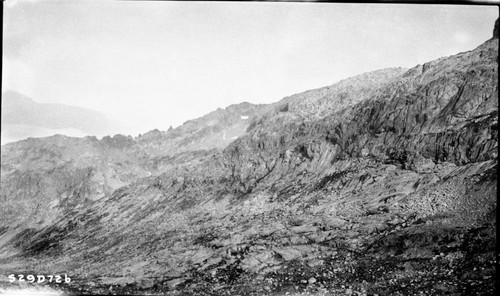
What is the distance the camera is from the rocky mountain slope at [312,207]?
11.2m

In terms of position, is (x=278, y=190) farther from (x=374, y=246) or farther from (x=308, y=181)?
(x=374, y=246)

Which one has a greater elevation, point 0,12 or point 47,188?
point 0,12

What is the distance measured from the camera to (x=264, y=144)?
22.2 meters

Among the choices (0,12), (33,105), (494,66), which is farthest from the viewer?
(494,66)

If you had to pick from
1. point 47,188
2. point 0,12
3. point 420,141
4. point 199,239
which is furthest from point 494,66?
point 47,188

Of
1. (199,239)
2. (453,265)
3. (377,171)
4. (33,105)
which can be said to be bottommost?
(453,265)

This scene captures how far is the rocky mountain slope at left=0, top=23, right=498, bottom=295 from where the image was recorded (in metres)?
11.2

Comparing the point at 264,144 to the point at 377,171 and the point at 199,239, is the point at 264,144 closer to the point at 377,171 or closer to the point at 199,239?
the point at 377,171

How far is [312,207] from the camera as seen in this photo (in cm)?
1516

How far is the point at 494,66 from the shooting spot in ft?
51.0

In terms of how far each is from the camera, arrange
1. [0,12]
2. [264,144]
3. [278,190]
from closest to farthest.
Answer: [0,12]
[278,190]
[264,144]

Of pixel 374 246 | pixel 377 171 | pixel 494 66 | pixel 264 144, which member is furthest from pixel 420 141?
pixel 264 144

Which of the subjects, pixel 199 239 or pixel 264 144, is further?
pixel 264 144

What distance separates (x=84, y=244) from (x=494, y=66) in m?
17.7
